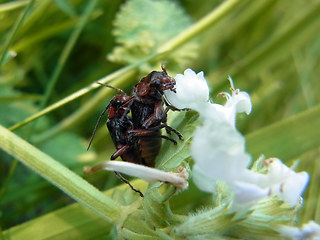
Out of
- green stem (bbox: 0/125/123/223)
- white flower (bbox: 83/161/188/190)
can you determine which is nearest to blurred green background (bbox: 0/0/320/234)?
green stem (bbox: 0/125/123/223)

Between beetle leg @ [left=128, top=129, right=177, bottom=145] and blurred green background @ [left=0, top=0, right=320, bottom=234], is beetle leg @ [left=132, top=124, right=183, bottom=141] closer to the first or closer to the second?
beetle leg @ [left=128, top=129, right=177, bottom=145]

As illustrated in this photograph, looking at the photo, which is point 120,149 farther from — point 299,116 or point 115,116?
point 299,116

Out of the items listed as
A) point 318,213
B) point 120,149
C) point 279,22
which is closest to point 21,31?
point 120,149

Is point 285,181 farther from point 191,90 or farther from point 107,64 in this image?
point 107,64

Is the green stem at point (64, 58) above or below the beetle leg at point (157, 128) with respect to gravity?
above

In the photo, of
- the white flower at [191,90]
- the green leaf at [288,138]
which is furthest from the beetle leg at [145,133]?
the green leaf at [288,138]

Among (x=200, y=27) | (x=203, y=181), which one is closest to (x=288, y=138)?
(x=200, y=27)

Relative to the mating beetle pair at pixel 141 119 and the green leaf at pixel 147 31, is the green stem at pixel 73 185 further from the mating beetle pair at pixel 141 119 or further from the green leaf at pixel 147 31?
the green leaf at pixel 147 31
